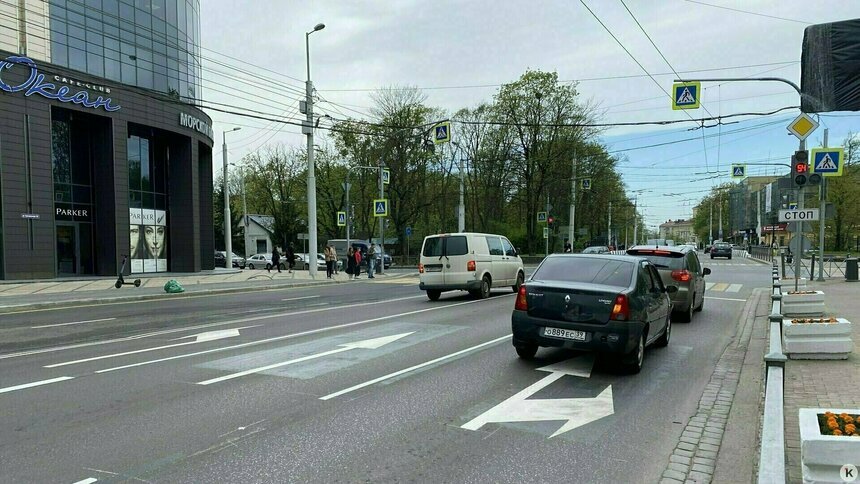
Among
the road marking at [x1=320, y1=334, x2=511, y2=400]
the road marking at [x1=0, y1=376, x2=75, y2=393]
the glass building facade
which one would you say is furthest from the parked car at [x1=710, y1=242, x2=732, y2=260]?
the road marking at [x1=0, y1=376, x2=75, y2=393]

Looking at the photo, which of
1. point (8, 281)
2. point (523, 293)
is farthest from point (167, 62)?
point (523, 293)

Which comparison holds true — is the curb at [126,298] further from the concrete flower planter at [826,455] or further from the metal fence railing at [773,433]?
the concrete flower planter at [826,455]

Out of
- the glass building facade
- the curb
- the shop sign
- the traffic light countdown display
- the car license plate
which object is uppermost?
the glass building facade

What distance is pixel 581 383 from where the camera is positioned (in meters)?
6.80

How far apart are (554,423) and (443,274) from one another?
11569mm

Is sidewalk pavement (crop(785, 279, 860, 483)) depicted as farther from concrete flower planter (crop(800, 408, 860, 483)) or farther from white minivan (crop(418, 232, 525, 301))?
white minivan (crop(418, 232, 525, 301))

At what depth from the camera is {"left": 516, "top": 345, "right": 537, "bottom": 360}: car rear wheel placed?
8.00 metres

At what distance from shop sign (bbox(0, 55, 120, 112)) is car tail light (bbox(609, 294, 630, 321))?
2717 cm

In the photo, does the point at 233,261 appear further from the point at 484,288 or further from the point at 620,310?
the point at 620,310

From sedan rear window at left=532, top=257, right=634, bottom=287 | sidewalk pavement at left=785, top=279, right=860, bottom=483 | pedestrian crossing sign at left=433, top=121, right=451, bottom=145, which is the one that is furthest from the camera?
pedestrian crossing sign at left=433, top=121, right=451, bottom=145

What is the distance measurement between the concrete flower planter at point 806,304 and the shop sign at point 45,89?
28629 millimetres

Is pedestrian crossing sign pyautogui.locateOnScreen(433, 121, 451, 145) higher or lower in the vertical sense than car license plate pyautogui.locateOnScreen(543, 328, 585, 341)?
higher

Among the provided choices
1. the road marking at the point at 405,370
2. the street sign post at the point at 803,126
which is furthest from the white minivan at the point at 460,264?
the street sign post at the point at 803,126

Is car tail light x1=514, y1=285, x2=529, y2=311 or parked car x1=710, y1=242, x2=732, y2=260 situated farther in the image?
parked car x1=710, y1=242, x2=732, y2=260
